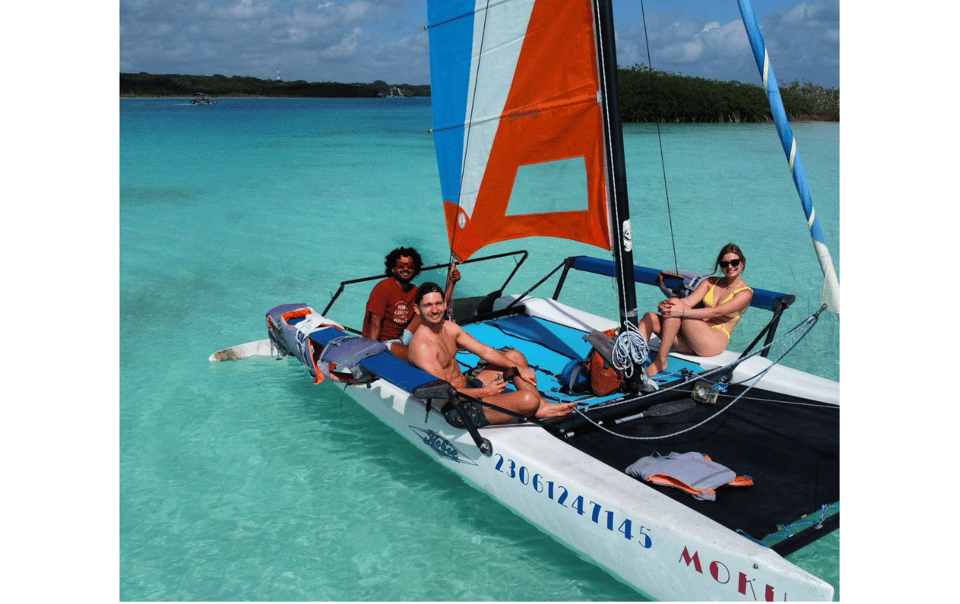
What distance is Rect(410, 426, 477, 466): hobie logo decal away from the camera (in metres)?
3.73

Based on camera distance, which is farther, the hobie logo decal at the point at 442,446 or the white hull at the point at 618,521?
the hobie logo decal at the point at 442,446

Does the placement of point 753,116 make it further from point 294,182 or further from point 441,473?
point 441,473

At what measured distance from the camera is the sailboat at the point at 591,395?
2.83m

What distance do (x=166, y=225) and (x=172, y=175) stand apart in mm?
7749

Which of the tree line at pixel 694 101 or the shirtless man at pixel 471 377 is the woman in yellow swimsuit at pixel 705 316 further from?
the tree line at pixel 694 101

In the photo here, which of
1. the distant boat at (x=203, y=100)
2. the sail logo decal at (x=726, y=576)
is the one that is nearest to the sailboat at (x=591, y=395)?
the sail logo decal at (x=726, y=576)

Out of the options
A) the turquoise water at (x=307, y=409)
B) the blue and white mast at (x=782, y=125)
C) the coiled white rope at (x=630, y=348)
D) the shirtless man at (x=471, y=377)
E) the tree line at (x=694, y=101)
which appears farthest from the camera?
the tree line at (x=694, y=101)

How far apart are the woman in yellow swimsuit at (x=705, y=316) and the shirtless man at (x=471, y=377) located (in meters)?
0.93

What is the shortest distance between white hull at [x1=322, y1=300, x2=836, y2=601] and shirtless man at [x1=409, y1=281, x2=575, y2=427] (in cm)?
16

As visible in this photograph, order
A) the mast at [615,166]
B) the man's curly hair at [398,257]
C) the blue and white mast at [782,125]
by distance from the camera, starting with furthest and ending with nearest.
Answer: the man's curly hair at [398,257] → the mast at [615,166] → the blue and white mast at [782,125]

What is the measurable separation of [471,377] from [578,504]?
4.55 ft

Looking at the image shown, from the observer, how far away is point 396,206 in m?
15.1

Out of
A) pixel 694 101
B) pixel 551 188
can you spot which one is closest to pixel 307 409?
pixel 551 188

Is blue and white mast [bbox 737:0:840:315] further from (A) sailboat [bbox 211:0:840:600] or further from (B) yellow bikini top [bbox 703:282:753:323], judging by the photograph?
(B) yellow bikini top [bbox 703:282:753:323]
